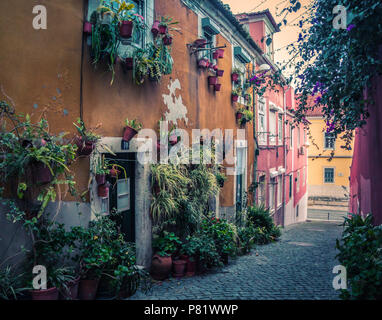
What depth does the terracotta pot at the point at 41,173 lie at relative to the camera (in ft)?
13.2

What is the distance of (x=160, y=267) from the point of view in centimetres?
598

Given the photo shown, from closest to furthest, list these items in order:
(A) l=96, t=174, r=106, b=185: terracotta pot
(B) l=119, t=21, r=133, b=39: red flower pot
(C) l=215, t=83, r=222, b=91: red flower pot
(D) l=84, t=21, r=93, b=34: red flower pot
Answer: (D) l=84, t=21, r=93, b=34: red flower pot → (A) l=96, t=174, r=106, b=185: terracotta pot → (B) l=119, t=21, r=133, b=39: red flower pot → (C) l=215, t=83, r=222, b=91: red flower pot

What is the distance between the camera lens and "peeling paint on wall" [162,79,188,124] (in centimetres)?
706

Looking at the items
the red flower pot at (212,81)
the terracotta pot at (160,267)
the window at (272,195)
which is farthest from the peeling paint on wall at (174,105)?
the window at (272,195)

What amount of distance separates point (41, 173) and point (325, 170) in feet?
96.0

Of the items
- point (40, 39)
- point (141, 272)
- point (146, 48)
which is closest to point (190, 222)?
point (141, 272)

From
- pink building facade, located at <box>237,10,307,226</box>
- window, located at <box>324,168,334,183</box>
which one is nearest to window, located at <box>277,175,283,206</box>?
pink building facade, located at <box>237,10,307,226</box>

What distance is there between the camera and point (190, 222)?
6.73m

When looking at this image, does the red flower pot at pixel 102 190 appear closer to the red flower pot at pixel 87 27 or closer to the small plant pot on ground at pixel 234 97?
the red flower pot at pixel 87 27

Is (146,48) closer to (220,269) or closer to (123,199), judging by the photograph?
(123,199)

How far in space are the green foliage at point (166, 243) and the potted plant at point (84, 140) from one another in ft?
7.73


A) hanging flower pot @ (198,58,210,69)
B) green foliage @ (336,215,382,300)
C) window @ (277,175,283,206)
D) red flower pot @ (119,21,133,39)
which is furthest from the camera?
window @ (277,175,283,206)

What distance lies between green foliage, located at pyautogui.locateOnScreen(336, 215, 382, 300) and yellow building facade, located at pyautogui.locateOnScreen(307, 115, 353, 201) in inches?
994

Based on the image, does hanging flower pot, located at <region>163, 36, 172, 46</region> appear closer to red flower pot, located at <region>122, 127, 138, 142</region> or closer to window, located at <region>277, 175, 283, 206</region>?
red flower pot, located at <region>122, 127, 138, 142</region>
